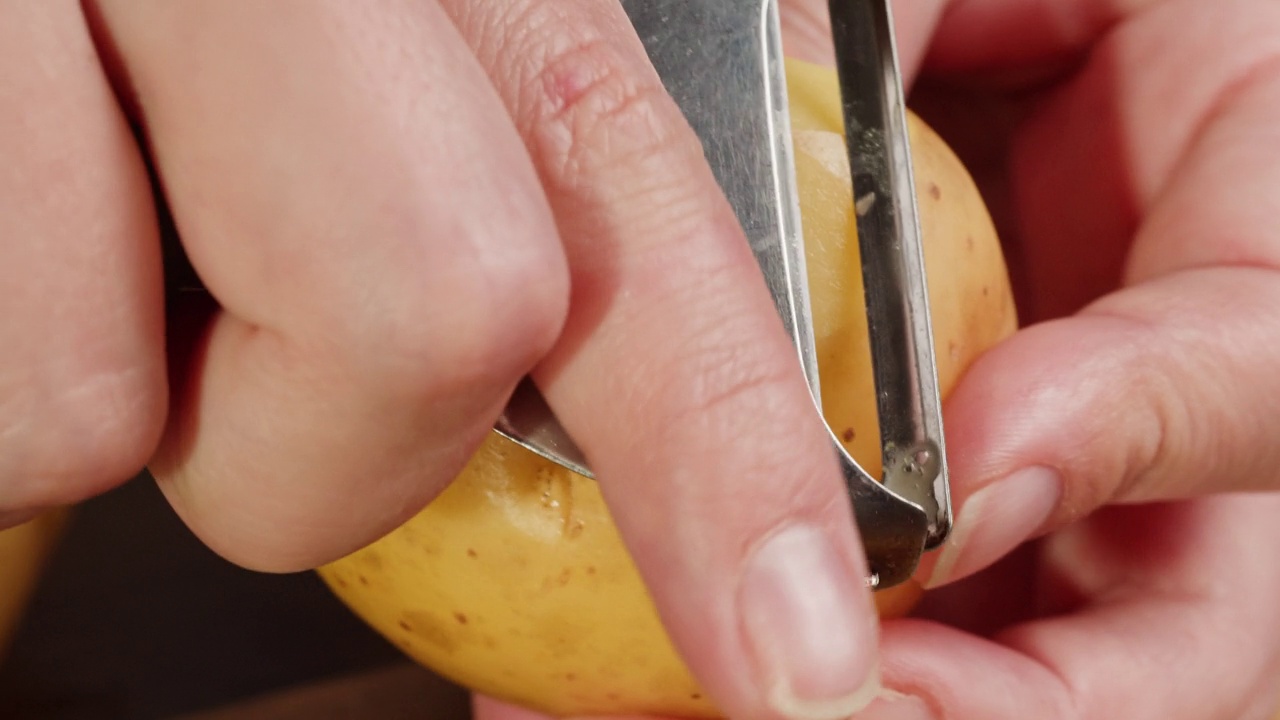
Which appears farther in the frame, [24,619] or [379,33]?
[24,619]

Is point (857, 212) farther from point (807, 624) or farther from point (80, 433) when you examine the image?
point (80, 433)

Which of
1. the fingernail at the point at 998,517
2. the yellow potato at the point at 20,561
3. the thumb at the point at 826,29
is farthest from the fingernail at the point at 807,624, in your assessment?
the yellow potato at the point at 20,561

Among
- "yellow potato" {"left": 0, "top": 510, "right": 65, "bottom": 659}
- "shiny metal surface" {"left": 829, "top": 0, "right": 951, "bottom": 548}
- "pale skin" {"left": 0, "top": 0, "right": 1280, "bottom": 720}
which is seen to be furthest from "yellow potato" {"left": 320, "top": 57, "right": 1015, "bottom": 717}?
"yellow potato" {"left": 0, "top": 510, "right": 65, "bottom": 659}

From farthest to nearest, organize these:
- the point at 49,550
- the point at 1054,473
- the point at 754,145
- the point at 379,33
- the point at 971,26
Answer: the point at 971,26 < the point at 49,550 < the point at 1054,473 < the point at 754,145 < the point at 379,33

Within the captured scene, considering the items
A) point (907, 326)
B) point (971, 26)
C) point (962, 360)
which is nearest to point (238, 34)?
point (907, 326)

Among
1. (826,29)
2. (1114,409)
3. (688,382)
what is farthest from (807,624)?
(826,29)

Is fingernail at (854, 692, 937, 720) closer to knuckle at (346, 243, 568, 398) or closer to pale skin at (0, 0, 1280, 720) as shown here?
pale skin at (0, 0, 1280, 720)

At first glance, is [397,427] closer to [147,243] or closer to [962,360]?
[147,243]

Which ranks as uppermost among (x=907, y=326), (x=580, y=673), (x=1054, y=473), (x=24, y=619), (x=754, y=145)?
(x=754, y=145)
